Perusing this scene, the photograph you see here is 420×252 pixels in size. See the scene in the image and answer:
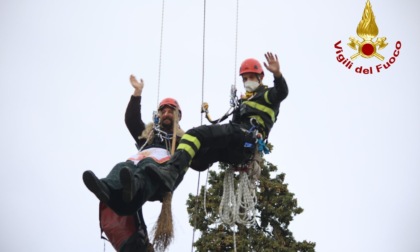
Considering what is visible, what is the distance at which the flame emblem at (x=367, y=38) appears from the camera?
11758 millimetres

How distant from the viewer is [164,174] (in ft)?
22.8

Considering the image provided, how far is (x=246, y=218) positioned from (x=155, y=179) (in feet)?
4.65

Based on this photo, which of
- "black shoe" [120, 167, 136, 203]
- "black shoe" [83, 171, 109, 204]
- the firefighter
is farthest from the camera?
the firefighter

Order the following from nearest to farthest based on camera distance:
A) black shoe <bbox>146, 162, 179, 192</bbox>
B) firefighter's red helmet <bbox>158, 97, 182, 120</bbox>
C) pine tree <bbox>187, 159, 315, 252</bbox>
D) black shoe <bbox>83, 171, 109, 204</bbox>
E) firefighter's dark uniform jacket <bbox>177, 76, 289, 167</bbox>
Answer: black shoe <bbox>83, 171, 109, 204</bbox>
black shoe <bbox>146, 162, 179, 192</bbox>
firefighter's dark uniform jacket <bbox>177, 76, 289, 167</bbox>
firefighter's red helmet <bbox>158, 97, 182, 120</bbox>
pine tree <bbox>187, 159, 315, 252</bbox>

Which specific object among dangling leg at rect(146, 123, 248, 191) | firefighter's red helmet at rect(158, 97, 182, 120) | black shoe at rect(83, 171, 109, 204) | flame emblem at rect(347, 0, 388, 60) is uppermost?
flame emblem at rect(347, 0, 388, 60)

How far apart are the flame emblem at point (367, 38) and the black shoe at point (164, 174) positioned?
5432 millimetres

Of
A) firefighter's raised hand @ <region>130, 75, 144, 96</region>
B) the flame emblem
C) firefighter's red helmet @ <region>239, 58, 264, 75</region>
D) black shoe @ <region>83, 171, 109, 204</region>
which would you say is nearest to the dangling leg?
black shoe @ <region>83, 171, 109, 204</region>

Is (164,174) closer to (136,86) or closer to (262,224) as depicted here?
(136,86)

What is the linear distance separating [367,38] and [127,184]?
22.1 feet

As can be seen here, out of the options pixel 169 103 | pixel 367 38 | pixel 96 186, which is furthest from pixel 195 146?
pixel 367 38

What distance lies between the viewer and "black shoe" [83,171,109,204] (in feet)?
21.2

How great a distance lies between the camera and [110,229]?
24.2 feet

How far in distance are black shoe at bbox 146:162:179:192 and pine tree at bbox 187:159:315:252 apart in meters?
5.89

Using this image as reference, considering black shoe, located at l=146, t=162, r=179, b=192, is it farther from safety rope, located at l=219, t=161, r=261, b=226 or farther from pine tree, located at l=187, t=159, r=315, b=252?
pine tree, located at l=187, t=159, r=315, b=252
